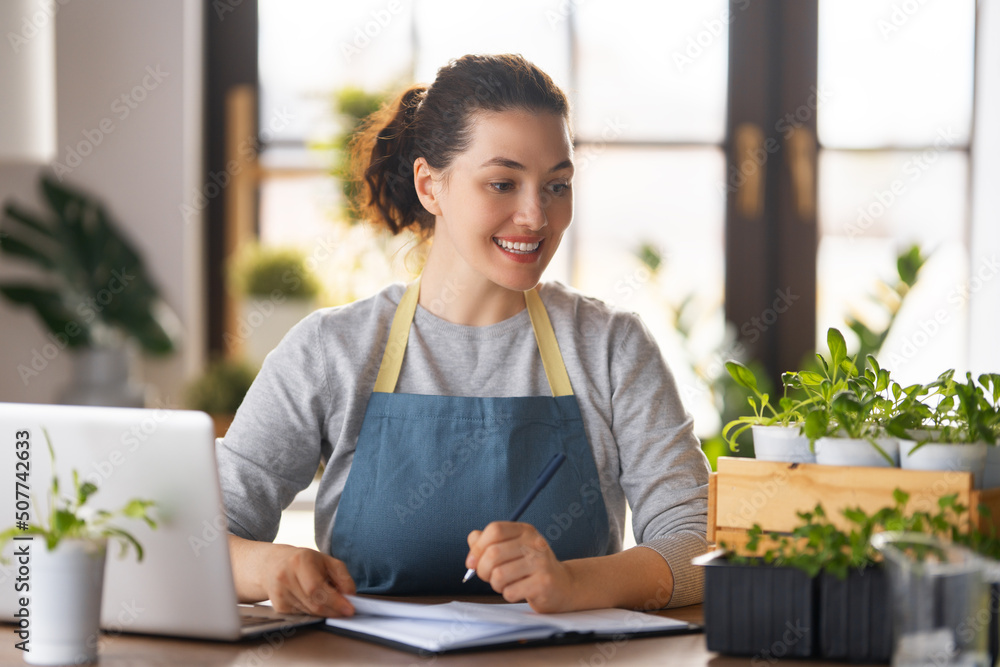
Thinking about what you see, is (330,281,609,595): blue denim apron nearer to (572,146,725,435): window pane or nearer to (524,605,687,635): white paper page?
(524,605,687,635): white paper page

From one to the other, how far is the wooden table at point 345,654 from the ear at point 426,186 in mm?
728

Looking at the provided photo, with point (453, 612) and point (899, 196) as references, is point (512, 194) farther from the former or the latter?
point (899, 196)

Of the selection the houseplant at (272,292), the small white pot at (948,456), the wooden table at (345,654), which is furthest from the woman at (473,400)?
the houseplant at (272,292)

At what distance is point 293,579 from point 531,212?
0.60 meters

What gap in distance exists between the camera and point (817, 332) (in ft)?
10.9

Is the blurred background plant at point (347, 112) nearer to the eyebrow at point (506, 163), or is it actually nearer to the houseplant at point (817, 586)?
the eyebrow at point (506, 163)

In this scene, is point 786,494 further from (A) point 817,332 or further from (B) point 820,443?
(A) point 817,332

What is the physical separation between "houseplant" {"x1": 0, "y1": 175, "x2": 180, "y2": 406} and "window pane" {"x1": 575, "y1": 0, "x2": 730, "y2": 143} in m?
1.49

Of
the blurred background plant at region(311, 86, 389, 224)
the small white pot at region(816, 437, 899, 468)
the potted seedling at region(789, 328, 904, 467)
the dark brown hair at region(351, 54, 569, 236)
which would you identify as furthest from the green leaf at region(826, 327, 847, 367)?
the blurred background plant at region(311, 86, 389, 224)

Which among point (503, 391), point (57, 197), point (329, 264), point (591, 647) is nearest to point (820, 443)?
point (591, 647)

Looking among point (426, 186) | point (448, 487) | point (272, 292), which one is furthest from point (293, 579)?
point (272, 292)

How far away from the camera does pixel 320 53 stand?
3.31 meters

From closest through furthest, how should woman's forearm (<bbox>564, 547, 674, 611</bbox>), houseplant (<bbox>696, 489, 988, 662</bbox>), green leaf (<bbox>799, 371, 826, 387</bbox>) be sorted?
1. houseplant (<bbox>696, 489, 988, 662</bbox>)
2. green leaf (<bbox>799, 371, 826, 387</bbox>)
3. woman's forearm (<bbox>564, 547, 674, 611</bbox>)

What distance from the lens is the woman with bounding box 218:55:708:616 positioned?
4.62 ft
